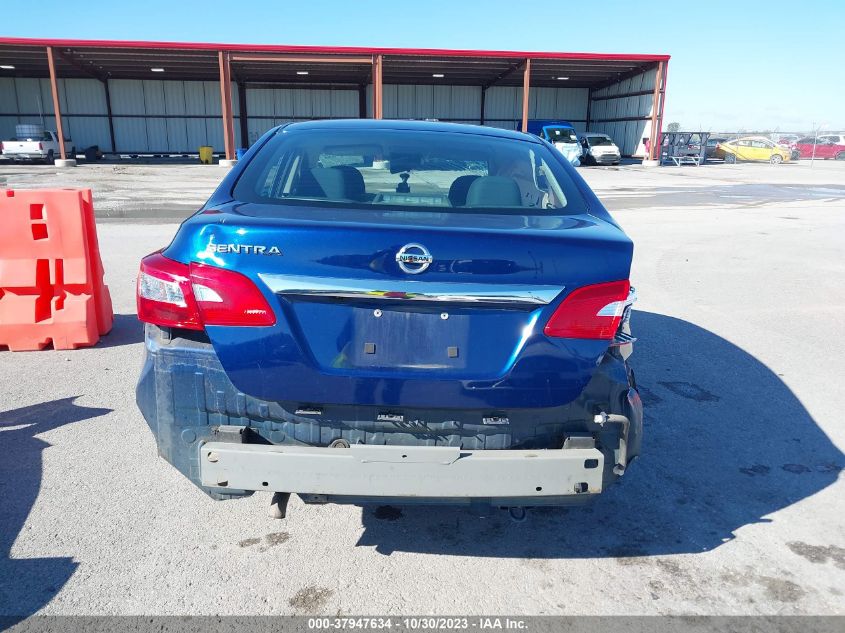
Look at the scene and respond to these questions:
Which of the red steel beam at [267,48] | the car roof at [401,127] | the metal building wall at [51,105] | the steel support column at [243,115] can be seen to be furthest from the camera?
the steel support column at [243,115]

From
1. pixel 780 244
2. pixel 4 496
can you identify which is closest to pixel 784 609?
pixel 4 496

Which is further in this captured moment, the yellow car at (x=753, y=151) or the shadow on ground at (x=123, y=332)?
the yellow car at (x=753, y=151)

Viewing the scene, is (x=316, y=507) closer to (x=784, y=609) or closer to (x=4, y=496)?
(x=4, y=496)

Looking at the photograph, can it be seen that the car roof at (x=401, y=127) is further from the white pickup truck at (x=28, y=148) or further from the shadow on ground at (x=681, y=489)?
the white pickup truck at (x=28, y=148)

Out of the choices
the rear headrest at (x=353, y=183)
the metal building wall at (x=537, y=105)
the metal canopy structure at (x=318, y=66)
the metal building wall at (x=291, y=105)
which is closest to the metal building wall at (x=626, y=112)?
the metal canopy structure at (x=318, y=66)

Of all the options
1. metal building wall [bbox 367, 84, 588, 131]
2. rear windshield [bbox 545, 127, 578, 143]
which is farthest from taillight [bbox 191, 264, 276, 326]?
metal building wall [bbox 367, 84, 588, 131]

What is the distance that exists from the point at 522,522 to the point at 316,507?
3.10ft

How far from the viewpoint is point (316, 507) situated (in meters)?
3.10

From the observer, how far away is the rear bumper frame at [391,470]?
219 centimetres

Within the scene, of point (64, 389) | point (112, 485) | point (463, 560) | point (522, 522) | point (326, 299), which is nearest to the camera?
point (326, 299)

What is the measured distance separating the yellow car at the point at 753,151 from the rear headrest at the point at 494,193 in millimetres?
43516

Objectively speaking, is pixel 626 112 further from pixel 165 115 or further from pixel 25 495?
pixel 25 495

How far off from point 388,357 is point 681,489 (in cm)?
190

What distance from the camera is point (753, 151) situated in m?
41.3
